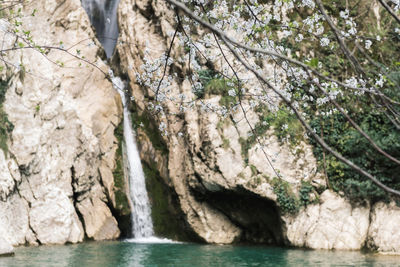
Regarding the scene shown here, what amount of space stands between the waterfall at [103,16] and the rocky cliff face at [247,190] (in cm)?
382

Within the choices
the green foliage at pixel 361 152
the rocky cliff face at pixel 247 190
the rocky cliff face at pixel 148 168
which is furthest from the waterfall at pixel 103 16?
the green foliage at pixel 361 152

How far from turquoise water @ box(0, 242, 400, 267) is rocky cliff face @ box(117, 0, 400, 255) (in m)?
0.99

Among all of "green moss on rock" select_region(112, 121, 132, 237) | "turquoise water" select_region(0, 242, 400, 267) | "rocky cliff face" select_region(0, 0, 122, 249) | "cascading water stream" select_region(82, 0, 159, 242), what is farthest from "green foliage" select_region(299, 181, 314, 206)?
"rocky cliff face" select_region(0, 0, 122, 249)

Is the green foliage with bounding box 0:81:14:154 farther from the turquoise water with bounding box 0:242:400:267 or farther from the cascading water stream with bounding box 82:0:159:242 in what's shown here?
the cascading water stream with bounding box 82:0:159:242

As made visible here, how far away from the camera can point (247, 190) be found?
15.0m

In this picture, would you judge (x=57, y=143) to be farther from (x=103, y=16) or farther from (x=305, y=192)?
(x=305, y=192)

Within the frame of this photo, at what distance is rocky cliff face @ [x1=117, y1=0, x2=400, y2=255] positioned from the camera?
1403 cm

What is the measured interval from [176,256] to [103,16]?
12.2 m

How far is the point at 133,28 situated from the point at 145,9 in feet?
3.42

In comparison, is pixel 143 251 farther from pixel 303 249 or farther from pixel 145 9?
pixel 145 9

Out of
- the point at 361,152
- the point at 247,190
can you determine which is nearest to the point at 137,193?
the point at 247,190

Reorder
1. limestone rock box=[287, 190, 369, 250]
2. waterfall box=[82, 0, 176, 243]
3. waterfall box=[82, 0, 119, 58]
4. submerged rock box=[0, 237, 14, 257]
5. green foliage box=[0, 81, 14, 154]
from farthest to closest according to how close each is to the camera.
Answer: waterfall box=[82, 0, 119, 58] < waterfall box=[82, 0, 176, 243] < limestone rock box=[287, 190, 369, 250] < green foliage box=[0, 81, 14, 154] < submerged rock box=[0, 237, 14, 257]

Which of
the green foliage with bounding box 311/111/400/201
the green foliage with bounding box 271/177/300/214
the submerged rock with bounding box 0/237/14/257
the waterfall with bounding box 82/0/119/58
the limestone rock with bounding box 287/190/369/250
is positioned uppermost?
the waterfall with bounding box 82/0/119/58

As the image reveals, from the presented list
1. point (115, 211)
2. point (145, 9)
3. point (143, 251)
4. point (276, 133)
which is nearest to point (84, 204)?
point (115, 211)
